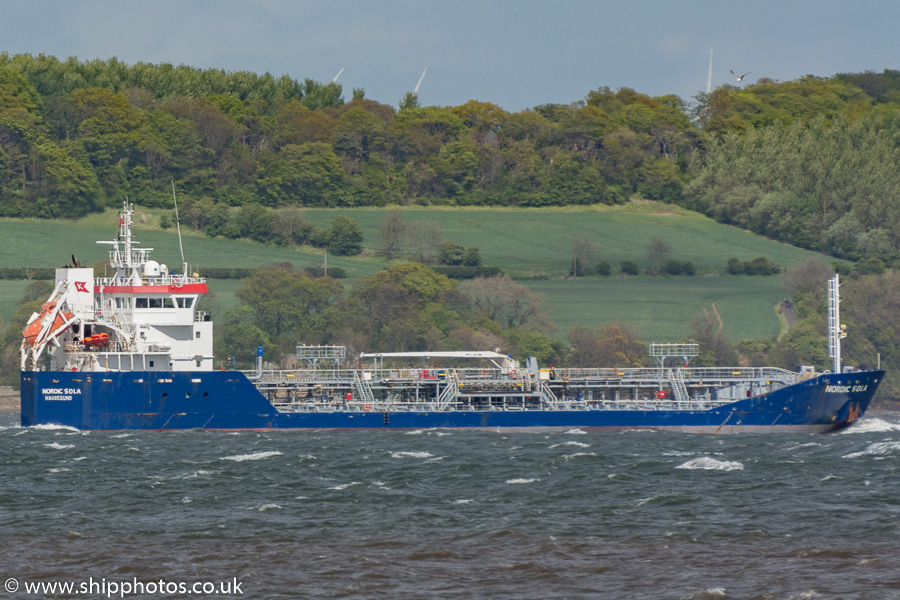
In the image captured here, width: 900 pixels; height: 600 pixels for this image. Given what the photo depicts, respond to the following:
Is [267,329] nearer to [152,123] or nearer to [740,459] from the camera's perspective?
[152,123]

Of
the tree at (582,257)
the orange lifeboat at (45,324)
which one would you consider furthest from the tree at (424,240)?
the orange lifeboat at (45,324)

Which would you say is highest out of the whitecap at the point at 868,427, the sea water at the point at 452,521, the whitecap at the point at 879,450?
the whitecap at the point at 879,450

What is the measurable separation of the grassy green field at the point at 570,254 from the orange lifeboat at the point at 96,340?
202 ft

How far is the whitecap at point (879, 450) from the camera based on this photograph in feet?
181

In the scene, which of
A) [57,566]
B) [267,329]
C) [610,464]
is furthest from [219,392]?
[267,329]

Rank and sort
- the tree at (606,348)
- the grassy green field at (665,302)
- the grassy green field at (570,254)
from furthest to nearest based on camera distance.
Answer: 1. the grassy green field at (570,254)
2. the grassy green field at (665,302)
3. the tree at (606,348)

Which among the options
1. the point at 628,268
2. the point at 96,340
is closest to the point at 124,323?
the point at 96,340

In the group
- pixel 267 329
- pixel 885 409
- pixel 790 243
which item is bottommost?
pixel 885 409

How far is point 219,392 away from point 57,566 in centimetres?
3668

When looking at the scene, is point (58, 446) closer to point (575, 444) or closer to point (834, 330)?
point (575, 444)

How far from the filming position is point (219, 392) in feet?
226

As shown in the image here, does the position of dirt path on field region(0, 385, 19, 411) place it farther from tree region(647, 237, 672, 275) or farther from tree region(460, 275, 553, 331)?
tree region(647, 237, 672, 275)

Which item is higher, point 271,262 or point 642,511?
point 271,262

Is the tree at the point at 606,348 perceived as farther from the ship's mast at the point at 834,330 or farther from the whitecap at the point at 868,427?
the ship's mast at the point at 834,330
